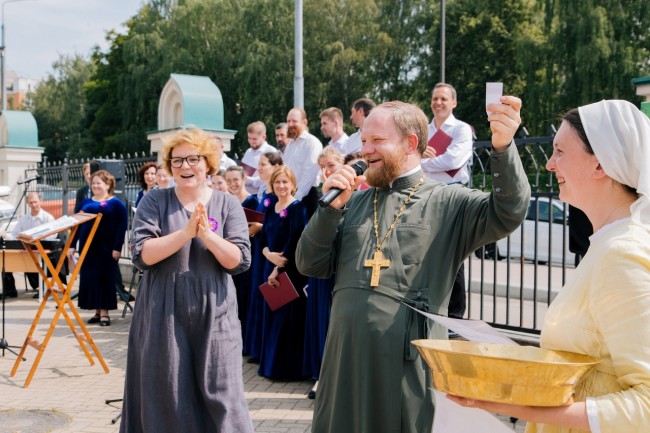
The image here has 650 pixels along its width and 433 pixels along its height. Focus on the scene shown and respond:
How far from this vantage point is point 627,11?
32.0 metres

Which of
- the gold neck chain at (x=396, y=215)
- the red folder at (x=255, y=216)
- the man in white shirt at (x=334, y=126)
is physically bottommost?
the red folder at (x=255, y=216)

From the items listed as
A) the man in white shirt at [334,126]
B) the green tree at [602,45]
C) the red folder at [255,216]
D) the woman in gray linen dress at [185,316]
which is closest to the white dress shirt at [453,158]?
the man in white shirt at [334,126]

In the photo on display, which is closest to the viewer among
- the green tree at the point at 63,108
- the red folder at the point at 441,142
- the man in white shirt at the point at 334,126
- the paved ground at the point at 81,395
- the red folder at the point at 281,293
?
the paved ground at the point at 81,395

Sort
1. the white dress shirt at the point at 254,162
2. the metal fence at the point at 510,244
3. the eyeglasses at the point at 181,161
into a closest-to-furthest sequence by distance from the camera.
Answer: the eyeglasses at the point at 181,161, the metal fence at the point at 510,244, the white dress shirt at the point at 254,162

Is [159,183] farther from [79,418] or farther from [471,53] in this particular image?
[471,53]

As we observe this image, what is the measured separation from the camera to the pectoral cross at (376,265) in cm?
300

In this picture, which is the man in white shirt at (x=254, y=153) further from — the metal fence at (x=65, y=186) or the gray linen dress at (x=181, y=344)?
the gray linen dress at (x=181, y=344)

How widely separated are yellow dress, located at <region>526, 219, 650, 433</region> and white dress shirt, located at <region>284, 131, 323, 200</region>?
5591 millimetres

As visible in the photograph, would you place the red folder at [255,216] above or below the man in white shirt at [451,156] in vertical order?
below

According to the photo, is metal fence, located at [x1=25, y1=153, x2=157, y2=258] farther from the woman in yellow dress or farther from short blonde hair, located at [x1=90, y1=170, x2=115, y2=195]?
the woman in yellow dress

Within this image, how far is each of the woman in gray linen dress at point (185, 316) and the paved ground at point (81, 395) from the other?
1.41 metres

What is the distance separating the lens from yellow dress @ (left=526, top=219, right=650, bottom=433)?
188cm

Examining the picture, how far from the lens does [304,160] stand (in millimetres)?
8141

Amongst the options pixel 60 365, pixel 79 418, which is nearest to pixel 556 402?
pixel 79 418
